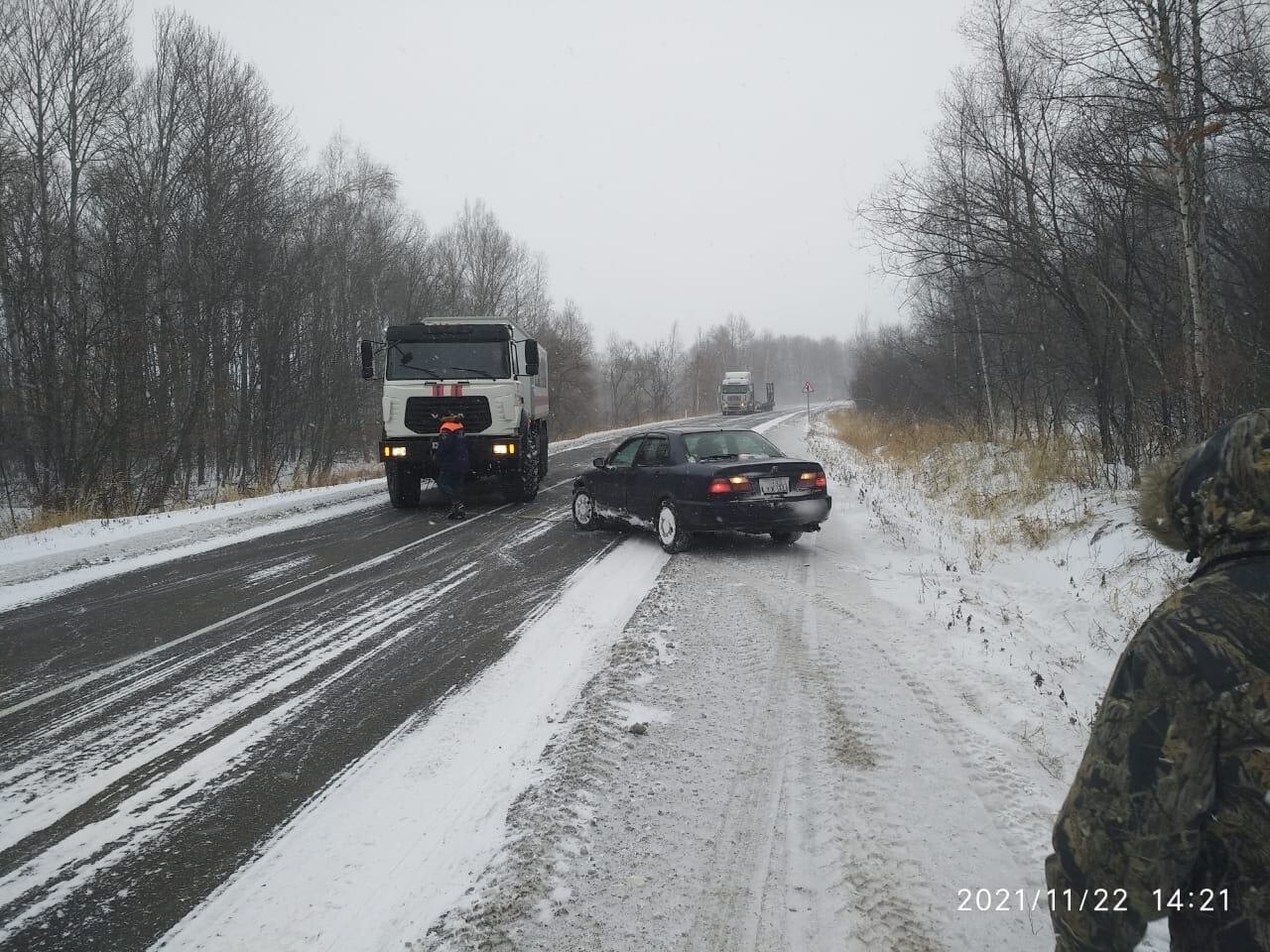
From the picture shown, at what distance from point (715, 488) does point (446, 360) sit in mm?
6451

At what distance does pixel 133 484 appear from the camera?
16.7m

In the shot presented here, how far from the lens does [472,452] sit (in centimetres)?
1257

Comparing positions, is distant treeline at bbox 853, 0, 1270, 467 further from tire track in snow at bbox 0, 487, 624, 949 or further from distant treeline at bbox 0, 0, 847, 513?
distant treeline at bbox 0, 0, 847, 513

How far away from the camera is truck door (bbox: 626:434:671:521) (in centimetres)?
909

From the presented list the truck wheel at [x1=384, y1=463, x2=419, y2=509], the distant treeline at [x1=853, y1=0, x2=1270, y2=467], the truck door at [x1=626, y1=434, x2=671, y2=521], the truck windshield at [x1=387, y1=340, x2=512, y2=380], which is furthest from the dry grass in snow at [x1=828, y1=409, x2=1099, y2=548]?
the truck wheel at [x1=384, y1=463, x2=419, y2=509]

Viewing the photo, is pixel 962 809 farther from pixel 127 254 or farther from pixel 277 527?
pixel 127 254

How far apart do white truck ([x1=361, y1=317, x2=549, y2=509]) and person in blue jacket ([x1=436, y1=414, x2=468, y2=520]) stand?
70 cm

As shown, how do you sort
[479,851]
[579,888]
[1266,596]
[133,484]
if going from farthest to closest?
[133,484], [479,851], [579,888], [1266,596]

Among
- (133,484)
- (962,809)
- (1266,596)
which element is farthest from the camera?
(133,484)

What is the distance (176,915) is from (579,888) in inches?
56.2

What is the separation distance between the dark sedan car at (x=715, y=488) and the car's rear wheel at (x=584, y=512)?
0.71m

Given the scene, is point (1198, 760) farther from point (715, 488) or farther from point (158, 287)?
point (158, 287)

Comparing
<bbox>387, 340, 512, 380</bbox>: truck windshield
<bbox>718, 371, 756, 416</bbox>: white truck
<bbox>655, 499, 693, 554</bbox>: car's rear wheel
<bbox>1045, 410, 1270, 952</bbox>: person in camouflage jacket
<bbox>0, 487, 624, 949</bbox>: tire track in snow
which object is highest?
<bbox>718, 371, 756, 416</bbox>: white truck

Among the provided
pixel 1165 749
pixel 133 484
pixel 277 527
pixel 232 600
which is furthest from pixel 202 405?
pixel 1165 749
